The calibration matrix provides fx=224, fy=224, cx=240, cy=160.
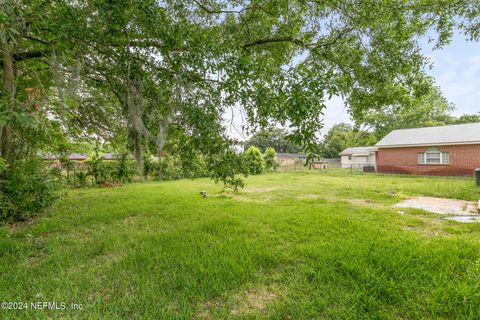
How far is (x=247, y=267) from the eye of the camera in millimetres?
2455

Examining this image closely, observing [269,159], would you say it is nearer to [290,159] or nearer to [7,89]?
[7,89]

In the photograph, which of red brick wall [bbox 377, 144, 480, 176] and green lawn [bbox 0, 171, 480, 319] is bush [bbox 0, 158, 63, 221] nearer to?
green lawn [bbox 0, 171, 480, 319]

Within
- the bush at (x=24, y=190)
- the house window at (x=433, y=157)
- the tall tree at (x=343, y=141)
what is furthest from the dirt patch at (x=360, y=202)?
the tall tree at (x=343, y=141)

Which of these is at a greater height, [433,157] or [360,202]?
[433,157]

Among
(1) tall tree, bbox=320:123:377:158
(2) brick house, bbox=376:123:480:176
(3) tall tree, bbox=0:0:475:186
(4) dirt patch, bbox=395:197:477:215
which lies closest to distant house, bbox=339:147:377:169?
(1) tall tree, bbox=320:123:377:158

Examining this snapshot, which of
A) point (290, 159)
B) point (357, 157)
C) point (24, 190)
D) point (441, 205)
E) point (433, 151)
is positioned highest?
point (433, 151)

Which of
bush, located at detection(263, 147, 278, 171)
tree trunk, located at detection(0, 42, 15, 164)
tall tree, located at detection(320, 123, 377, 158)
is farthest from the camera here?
tall tree, located at detection(320, 123, 377, 158)

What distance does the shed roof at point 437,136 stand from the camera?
12688 millimetres

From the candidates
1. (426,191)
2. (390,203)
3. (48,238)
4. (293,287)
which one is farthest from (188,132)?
(426,191)

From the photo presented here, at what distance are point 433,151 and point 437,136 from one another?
1110 millimetres

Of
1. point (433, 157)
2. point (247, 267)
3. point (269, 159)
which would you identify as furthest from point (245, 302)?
point (269, 159)

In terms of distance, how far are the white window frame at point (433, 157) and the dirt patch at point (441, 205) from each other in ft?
31.5

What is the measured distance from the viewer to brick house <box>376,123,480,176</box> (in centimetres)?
1248

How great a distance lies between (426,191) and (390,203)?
8.87 ft
